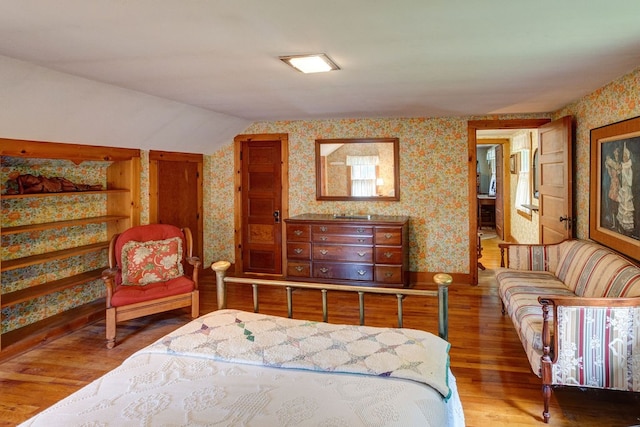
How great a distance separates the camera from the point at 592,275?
10.9 ft

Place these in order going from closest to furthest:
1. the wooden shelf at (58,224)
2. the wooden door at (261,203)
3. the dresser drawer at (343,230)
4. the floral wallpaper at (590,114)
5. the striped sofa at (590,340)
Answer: the striped sofa at (590,340) → the floral wallpaper at (590,114) → the wooden shelf at (58,224) → the dresser drawer at (343,230) → the wooden door at (261,203)

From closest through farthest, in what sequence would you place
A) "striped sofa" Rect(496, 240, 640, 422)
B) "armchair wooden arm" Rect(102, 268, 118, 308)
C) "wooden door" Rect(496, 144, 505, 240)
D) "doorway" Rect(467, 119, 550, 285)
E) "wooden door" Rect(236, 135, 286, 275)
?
"striped sofa" Rect(496, 240, 640, 422)
"armchair wooden arm" Rect(102, 268, 118, 308)
"doorway" Rect(467, 119, 550, 285)
"wooden door" Rect(236, 135, 286, 275)
"wooden door" Rect(496, 144, 505, 240)

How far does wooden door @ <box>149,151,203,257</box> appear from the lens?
5160 mm

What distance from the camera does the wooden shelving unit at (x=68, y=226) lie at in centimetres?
358

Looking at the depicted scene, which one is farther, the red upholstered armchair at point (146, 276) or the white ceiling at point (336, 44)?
the red upholstered armchair at point (146, 276)

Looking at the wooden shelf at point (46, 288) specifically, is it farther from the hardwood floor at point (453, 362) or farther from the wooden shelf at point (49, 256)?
the hardwood floor at point (453, 362)

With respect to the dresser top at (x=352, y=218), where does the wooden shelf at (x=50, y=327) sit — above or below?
below

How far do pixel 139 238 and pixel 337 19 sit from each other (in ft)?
10.6

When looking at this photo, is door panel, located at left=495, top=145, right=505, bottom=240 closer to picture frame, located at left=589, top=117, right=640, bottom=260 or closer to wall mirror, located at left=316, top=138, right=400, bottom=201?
wall mirror, located at left=316, top=138, right=400, bottom=201

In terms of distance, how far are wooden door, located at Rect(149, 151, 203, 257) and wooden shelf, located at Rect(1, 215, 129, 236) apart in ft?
1.58

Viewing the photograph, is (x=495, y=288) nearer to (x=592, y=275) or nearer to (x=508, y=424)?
(x=592, y=275)

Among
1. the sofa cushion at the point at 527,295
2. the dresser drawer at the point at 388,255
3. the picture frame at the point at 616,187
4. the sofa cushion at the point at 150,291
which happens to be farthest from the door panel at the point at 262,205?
the picture frame at the point at 616,187

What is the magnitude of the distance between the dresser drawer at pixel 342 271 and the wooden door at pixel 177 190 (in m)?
1.85

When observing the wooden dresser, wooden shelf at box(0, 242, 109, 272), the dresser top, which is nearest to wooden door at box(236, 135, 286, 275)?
the dresser top
